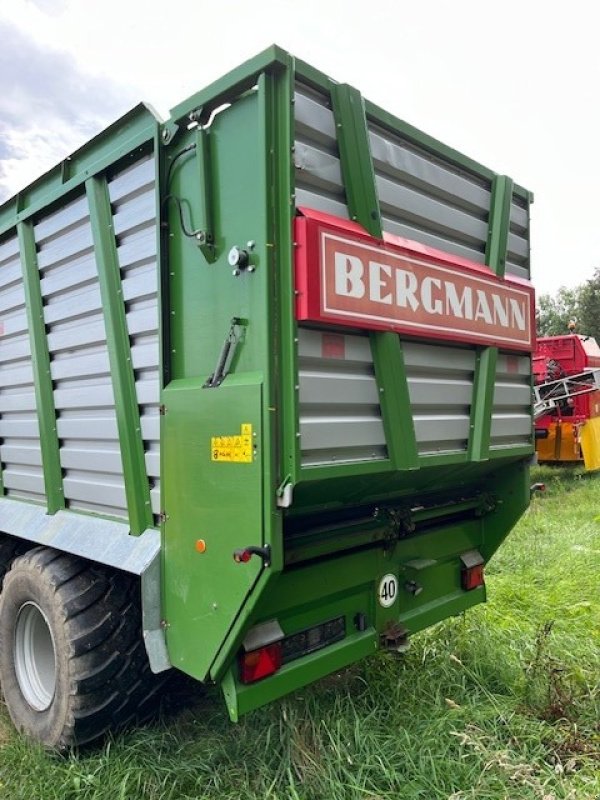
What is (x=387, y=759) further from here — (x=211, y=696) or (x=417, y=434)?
(x=417, y=434)

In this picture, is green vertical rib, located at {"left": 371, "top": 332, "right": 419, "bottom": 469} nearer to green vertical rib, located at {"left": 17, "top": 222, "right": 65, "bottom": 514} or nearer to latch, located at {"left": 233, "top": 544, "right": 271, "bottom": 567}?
latch, located at {"left": 233, "top": 544, "right": 271, "bottom": 567}

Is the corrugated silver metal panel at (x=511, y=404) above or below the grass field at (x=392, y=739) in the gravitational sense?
above

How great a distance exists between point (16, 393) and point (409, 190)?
247 cm

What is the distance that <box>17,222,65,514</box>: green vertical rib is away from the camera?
126 inches

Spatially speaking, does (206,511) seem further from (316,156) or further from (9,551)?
(9,551)

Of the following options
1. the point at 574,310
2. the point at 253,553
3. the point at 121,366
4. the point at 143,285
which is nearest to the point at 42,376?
the point at 121,366

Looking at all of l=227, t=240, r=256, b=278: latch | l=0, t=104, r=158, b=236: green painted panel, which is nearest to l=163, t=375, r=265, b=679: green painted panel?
l=227, t=240, r=256, b=278: latch

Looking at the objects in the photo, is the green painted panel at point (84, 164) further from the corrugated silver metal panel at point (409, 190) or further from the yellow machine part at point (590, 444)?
the yellow machine part at point (590, 444)

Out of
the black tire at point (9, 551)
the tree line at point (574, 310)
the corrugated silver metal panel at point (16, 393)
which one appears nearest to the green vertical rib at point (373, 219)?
the corrugated silver metal panel at point (16, 393)

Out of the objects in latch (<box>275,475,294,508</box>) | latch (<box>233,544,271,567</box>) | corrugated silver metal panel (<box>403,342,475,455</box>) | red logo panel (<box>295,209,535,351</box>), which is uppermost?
red logo panel (<box>295,209,535,351</box>)

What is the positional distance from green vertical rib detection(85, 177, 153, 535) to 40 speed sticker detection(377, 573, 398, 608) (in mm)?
1139

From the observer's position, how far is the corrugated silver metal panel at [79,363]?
282 centimetres

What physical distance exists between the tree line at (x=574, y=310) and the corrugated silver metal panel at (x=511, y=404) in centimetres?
1762

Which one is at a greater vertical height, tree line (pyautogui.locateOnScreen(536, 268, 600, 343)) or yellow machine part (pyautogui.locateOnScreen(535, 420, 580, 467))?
tree line (pyautogui.locateOnScreen(536, 268, 600, 343))
